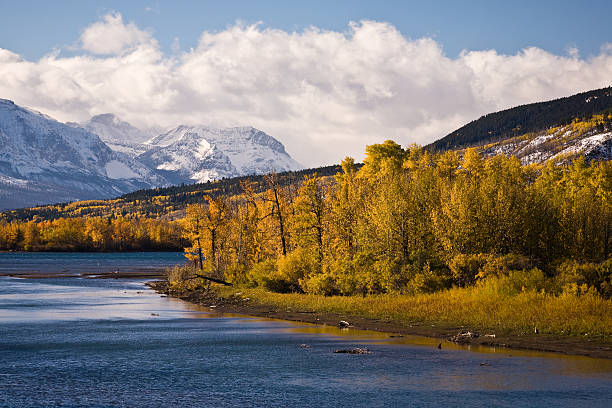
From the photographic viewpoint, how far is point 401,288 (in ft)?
174

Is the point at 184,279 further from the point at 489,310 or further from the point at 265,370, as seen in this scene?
the point at 265,370

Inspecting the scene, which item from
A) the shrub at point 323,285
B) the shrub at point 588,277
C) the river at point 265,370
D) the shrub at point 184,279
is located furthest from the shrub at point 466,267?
the shrub at point 184,279

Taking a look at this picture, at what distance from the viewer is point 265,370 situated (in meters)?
29.1

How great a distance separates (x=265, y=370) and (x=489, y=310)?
18.8 m

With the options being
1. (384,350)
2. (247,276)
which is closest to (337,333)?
(384,350)

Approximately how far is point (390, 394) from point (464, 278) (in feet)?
95.4

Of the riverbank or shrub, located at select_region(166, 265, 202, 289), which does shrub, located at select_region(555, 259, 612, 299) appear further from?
shrub, located at select_region(166, 265, 202, 289)

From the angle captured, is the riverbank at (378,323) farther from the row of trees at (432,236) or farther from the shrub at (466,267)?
the shrub at (466,267)

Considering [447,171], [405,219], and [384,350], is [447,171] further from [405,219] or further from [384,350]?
[384,350]

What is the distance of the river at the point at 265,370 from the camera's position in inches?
930

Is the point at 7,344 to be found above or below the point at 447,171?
below

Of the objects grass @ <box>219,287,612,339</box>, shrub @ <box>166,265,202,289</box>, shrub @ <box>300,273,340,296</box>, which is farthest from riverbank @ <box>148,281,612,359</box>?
shrub @ <box>166,265,202,289</box>

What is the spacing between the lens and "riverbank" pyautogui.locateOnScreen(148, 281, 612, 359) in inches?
1299

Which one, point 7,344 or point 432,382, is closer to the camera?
point 432,382
